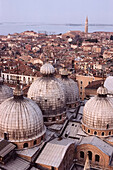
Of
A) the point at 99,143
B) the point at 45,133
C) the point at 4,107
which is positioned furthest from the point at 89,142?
the point at 4,107

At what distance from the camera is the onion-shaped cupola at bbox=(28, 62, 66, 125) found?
18.2 metres

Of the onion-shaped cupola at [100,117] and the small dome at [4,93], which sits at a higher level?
the small dome at [4,93]

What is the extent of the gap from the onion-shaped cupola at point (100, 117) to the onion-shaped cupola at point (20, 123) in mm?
3662

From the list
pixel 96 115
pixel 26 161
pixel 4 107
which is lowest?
pixel 26 161

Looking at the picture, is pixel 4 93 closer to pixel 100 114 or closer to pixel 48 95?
pixel 48 95

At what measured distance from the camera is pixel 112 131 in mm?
17344

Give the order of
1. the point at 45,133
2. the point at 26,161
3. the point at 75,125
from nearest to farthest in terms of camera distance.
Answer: the point at 26,161 → the point at 45,133 → the point at 75,125

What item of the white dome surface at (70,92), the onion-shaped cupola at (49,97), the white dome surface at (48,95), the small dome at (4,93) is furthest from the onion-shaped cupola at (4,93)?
the white dome surface at (70,92)

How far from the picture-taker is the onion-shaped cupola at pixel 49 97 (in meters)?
18.2

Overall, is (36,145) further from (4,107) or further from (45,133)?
(4,107)

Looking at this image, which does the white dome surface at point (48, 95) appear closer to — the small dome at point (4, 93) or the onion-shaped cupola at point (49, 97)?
the onion-shaped cupola at point (49, 97)

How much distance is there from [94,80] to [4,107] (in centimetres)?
1905

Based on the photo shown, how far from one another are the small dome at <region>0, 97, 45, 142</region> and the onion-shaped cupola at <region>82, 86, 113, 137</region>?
12.4 ft

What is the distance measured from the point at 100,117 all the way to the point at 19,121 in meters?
5.55
